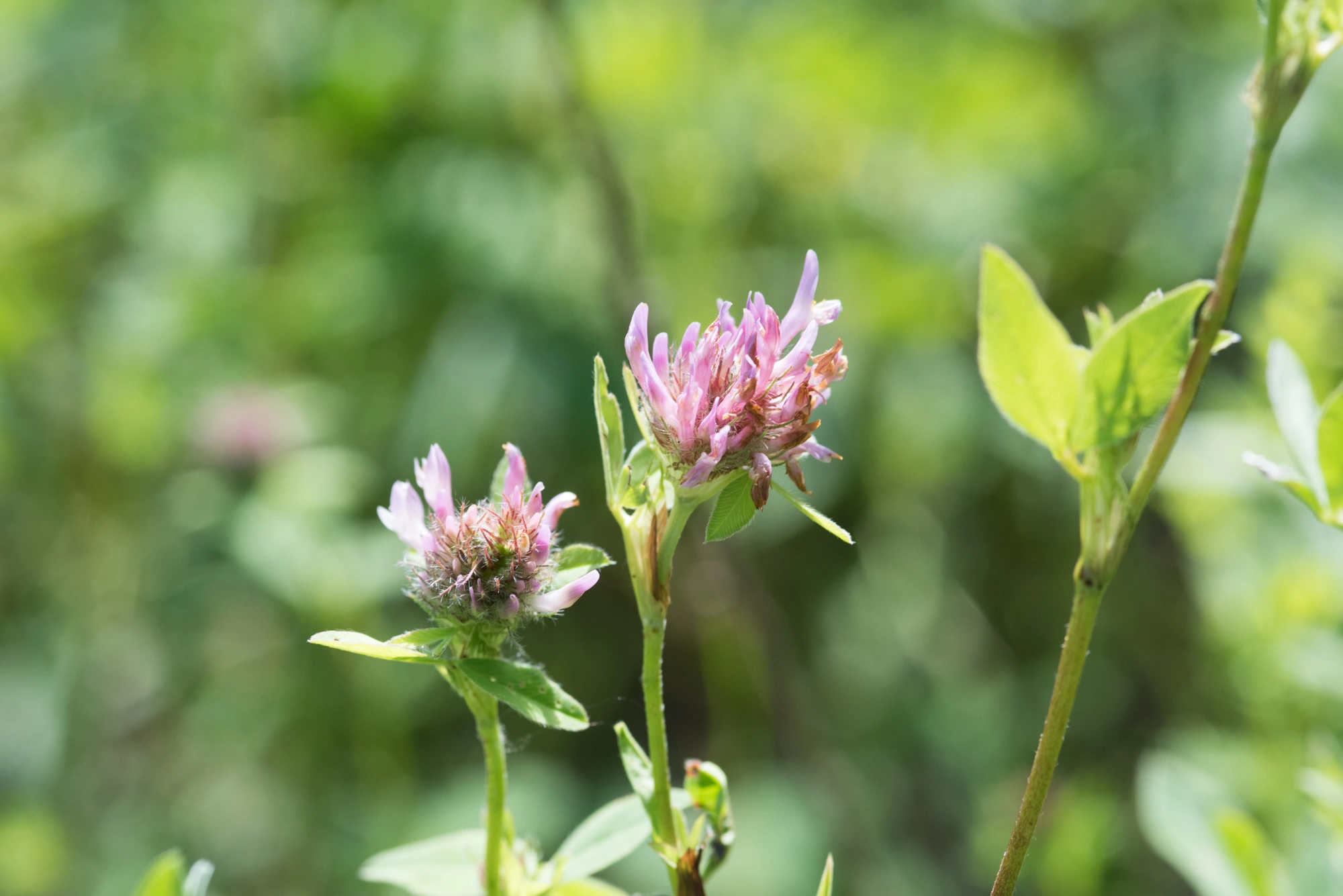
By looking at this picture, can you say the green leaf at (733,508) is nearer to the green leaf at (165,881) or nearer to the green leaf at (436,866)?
the green leaf at (436,866)

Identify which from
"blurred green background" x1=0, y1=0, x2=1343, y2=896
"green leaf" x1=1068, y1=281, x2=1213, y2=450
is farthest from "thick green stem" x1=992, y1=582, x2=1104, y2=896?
"blurred green background" x1=0, y1=0, x2=1343, y2=896

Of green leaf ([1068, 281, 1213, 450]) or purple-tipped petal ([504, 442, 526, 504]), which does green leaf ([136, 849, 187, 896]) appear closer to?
purple-tipped petal ([504, 442, 526, 504])

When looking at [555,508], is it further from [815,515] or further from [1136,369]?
[1136,369]

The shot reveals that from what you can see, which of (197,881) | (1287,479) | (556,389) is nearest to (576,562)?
(197,881)

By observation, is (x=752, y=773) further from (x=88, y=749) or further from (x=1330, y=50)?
(x=1330, y=50)

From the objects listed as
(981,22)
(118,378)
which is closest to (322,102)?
(118,378)

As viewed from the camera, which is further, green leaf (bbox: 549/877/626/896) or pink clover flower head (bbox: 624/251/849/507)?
green leaf (bbox: 549/877/626/896)
